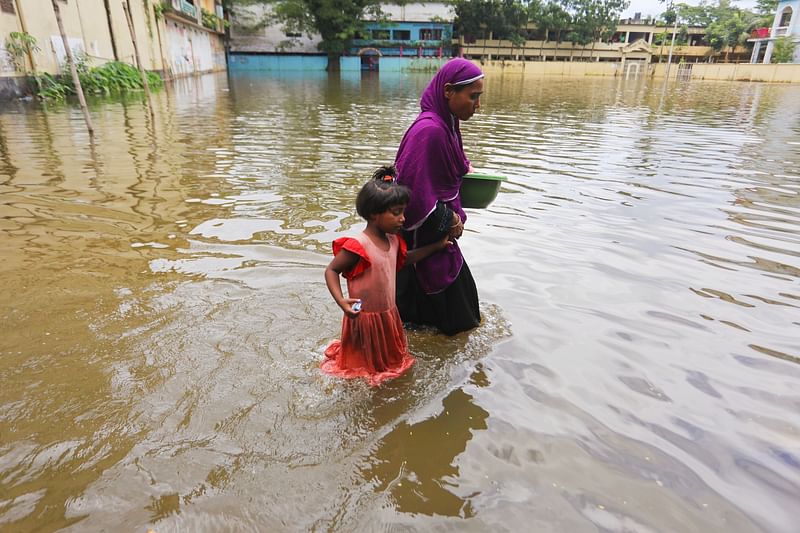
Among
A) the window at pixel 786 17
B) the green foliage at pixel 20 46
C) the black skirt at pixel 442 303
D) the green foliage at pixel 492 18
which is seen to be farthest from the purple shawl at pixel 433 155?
the window at pixel 786 17

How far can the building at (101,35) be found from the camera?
44.4 ft

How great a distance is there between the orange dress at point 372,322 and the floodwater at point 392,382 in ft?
0.38

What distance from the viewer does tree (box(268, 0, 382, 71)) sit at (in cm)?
4353

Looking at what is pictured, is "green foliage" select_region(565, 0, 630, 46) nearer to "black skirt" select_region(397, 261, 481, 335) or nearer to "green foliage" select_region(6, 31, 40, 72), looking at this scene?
"green foliage" select_region(6, 31, 40, 72)

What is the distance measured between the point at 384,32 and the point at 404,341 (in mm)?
53086

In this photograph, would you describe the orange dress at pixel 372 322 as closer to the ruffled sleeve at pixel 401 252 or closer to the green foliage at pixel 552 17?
the ruffled sleeve at pixel 401 252

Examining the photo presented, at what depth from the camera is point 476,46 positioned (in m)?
56.3

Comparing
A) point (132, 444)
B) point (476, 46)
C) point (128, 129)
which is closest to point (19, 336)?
point (132, 444)

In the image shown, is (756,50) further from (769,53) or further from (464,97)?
(464,97)

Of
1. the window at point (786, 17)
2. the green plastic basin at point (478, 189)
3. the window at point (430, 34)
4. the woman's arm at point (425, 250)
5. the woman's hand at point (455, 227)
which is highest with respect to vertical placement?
the window at point (786, 17)

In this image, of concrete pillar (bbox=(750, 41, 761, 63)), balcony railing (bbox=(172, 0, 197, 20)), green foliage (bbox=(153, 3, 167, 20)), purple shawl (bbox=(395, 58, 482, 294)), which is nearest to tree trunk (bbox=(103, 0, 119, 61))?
green foliage (bbox=(153, 3, 167, 20))

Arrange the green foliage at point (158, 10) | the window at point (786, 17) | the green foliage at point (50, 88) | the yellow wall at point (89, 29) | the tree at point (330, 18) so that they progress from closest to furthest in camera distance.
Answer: the yellow wall at point (89, 29) → the green foliage at point (50, 88) → the green foliage at point (158, 10) → the tree at point (330, 18) → the window at point (786, 17)

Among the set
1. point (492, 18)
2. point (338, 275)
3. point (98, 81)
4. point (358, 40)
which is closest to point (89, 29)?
point (98, 81)

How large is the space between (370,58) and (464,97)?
160ft
